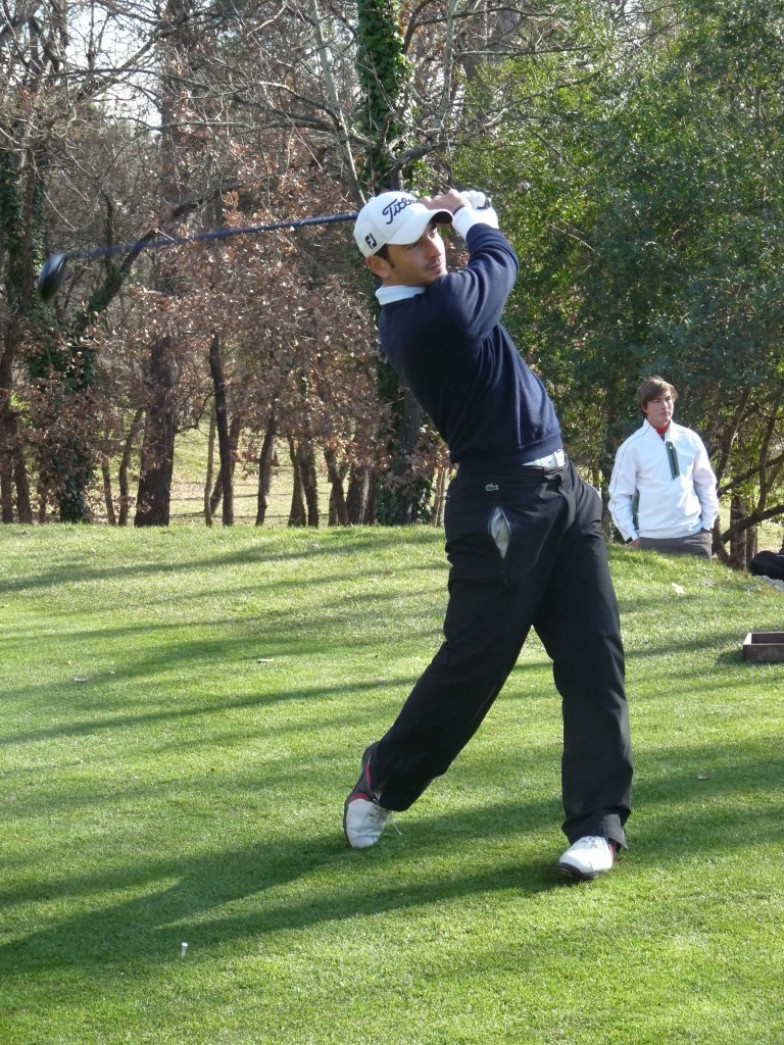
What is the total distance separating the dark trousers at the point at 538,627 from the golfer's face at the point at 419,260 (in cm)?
64

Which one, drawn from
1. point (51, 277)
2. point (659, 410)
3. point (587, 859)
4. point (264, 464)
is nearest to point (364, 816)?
point (587, 859)

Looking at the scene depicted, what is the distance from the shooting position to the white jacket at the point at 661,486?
395 inches

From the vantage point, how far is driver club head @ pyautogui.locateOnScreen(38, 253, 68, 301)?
19.2 feet

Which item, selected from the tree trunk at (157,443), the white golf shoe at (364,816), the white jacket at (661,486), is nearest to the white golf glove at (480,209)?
the white golf shoe at (364,816)

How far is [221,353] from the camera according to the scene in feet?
93.2

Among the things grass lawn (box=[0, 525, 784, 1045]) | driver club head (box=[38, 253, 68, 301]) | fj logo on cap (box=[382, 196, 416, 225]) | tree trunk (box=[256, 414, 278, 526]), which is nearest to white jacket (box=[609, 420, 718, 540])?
grass lawn (box=[0, 525, 784, 1045])

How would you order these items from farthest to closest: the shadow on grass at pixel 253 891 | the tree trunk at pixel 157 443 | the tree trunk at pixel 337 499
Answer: the tree trunk at pixel 337 499 → the tree trunk at pixel 157 443 → the shadow on grass at pixel 253 891

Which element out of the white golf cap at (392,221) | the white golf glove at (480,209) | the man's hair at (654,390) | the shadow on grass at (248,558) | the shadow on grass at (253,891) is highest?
the white golf glove at (480,209)

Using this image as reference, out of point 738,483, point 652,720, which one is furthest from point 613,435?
point 652,720

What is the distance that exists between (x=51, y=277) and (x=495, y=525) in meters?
2.78

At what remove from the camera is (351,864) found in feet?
14.3

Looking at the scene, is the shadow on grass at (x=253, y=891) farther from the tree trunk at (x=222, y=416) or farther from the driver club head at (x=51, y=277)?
the tree trunk at (x=222, y=416)

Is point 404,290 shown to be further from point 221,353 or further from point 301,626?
point 221,353

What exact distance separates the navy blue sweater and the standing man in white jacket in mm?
5882
